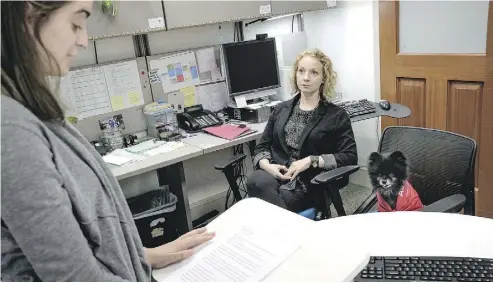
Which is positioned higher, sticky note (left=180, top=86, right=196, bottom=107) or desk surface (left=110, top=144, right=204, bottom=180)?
sticky note (left=180, top=86, right=196, bottom=107)

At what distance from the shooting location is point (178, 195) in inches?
107

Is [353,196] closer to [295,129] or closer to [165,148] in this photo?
[295,129]

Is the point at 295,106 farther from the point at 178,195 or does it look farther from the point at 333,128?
the point at 178,195

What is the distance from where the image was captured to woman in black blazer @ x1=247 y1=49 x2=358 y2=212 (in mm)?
2217

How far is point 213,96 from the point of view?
10.4ft

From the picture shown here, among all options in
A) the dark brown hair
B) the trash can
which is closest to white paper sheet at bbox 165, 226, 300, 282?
the dark brown hair

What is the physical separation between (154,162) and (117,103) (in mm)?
652

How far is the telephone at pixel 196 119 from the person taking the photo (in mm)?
2865

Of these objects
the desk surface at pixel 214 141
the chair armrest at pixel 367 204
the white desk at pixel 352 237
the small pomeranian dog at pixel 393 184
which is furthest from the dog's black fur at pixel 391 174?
the desk surface at pixel 214 141

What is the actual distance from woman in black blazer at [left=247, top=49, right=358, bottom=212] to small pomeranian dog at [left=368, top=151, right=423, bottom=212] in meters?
0.47

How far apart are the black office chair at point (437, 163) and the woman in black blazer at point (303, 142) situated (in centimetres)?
37

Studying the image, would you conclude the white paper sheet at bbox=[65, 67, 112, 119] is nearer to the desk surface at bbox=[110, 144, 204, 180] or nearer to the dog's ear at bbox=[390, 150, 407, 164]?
the desk surface at bbox=[110, 144, 204, 180]

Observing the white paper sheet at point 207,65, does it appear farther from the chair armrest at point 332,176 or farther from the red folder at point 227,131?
the chair armrest at point 332,176

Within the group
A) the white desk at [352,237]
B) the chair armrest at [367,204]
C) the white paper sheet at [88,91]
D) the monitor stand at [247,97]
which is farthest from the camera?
the monitor stand at [247,97]
